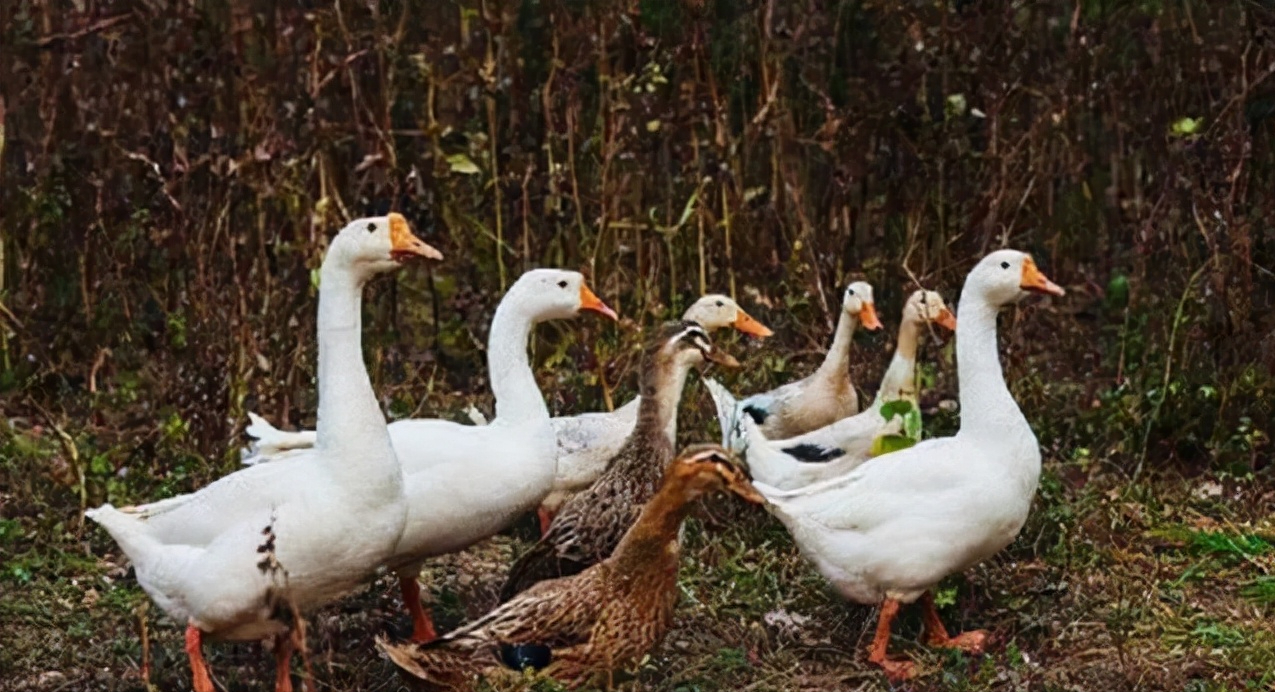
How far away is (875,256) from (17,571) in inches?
179

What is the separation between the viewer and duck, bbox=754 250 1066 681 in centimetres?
614

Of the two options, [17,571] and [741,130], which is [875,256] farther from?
[17,571]

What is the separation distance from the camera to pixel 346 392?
569 cm

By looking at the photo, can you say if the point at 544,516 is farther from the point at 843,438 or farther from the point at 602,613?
the point at 602,613

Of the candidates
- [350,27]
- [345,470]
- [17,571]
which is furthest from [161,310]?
[345,470]

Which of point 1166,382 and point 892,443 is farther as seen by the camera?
point 1166,382

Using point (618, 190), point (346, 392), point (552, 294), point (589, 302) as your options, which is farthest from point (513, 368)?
point (618, 190)

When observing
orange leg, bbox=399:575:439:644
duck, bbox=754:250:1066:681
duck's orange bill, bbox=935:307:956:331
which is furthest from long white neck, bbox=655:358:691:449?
duck's orange bill, bbox=935:307:956:331

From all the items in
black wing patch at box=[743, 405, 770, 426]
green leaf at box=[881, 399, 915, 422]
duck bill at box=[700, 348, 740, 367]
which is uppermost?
duck bill at box=[700, 348, 740, 367]

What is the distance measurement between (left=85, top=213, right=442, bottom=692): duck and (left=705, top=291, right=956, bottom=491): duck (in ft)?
6.20

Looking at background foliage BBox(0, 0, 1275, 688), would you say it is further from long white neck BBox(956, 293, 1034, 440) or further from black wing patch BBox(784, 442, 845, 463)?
long white neck BBox(956, 293, 1034, 440)

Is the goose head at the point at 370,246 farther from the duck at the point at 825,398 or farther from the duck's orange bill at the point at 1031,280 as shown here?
the duck at the point at 825,398

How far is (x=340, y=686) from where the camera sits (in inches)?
241

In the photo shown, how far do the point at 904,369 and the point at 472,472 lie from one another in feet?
6.52
